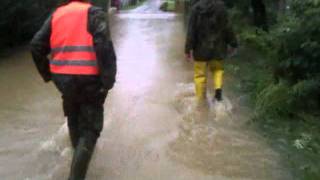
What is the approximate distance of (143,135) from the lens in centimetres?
886

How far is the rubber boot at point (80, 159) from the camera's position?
21.0 ft

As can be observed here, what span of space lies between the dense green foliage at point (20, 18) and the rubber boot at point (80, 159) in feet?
28.2

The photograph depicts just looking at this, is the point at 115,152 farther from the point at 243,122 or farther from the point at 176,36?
the point at 176,36

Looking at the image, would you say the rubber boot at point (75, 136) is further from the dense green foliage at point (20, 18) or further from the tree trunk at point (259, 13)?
the tree trunk at point (259, 13)

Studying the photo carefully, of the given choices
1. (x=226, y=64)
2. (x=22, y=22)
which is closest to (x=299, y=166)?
(x=226, y=64)

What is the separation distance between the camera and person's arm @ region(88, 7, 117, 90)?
6.16 m

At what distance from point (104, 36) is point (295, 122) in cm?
382

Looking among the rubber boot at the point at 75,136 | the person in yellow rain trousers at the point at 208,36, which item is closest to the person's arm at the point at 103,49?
the rubber boot at the point at 75,136

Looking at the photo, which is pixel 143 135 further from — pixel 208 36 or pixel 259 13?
pixel 259 13

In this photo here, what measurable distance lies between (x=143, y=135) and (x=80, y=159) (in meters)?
2.51

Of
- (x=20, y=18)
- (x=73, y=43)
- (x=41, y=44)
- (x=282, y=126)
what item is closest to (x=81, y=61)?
(x=73, y=43)

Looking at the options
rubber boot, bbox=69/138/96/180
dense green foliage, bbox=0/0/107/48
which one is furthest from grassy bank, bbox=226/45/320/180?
dense green foliage, bbox=0/0/107/48

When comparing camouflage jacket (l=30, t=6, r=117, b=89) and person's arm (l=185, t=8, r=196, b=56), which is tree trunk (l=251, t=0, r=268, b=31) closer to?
person's arm (l=185, t=8, r=196, b=56)

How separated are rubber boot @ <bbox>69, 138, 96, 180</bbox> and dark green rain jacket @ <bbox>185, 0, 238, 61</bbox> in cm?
417
